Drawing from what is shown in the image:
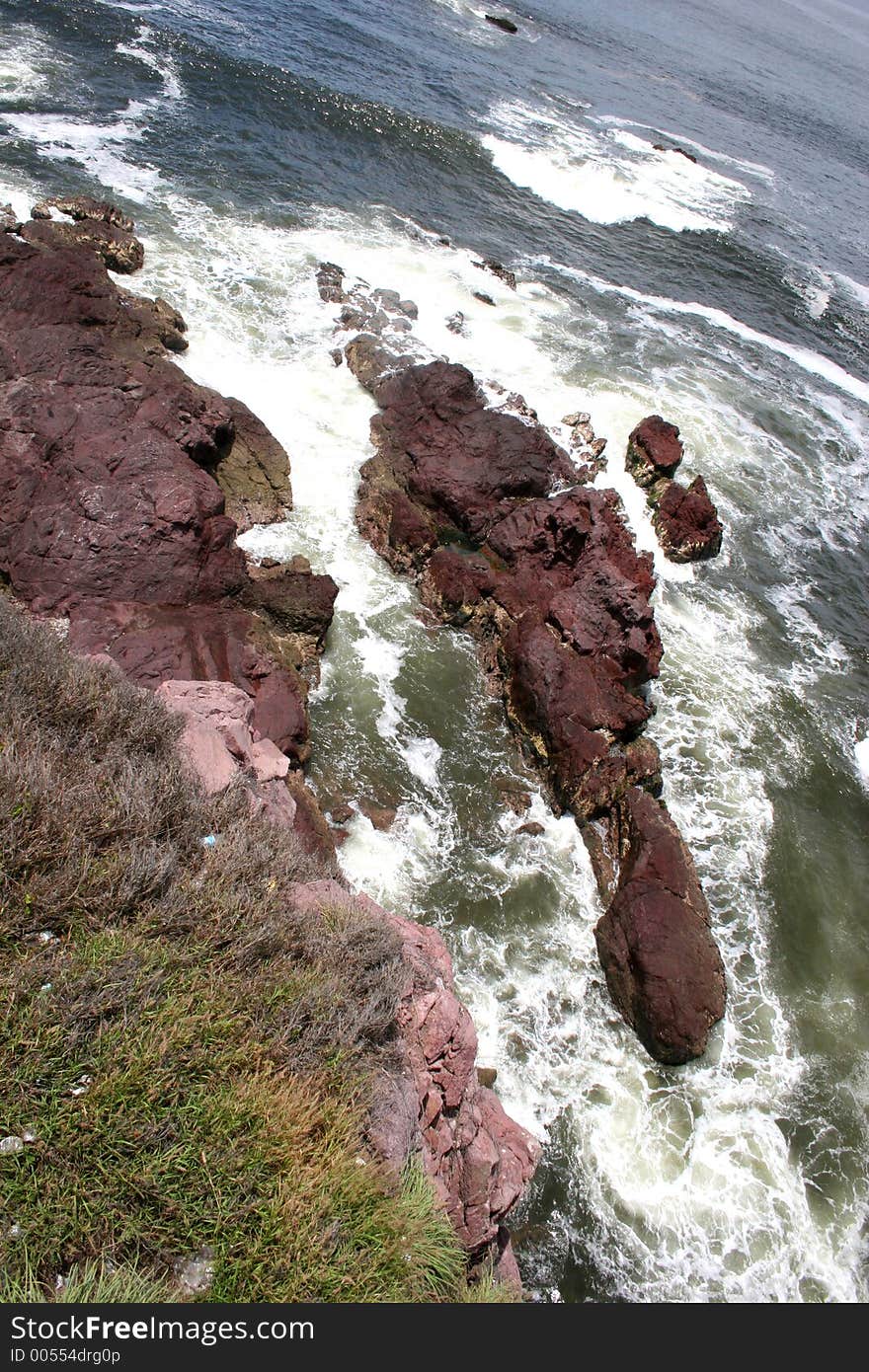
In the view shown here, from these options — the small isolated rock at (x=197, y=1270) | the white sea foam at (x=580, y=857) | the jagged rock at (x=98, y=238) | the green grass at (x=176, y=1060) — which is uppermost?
the green grass at (x=176, y=1060)

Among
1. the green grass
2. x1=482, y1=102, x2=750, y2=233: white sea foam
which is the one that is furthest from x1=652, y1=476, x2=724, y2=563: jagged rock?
x1=482, y1=102, x2=750, y2=233: white sea foam

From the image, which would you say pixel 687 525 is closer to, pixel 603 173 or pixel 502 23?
pixel 603 173

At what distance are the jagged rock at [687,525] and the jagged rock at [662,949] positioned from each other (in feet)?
27.8

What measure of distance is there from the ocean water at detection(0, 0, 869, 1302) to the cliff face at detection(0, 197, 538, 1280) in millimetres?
1325

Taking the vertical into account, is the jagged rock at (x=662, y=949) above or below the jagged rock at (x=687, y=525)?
below

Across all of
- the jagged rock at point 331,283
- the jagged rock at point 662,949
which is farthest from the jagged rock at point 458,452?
the jagged rock at point 662,949

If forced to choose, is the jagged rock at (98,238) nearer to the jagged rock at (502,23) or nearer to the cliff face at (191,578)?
the cliff face at (191,578)

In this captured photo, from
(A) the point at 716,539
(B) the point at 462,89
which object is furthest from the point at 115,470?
(B) the point at 462,89

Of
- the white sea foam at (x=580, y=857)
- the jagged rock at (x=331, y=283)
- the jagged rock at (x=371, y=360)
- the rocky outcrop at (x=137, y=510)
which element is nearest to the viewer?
the white sea foam at (x=580, y=857)

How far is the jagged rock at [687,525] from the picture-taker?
1772 cm

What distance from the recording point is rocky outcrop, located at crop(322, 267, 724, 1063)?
10.4 meters

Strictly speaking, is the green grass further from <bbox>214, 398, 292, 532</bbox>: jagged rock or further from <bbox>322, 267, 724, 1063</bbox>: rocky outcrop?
<bbox>214, 398, 292, 532</bbox>: jagged rock

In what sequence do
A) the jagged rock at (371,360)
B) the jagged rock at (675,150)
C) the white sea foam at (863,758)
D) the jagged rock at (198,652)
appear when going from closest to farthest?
the jagged rock at (198,652) < the white sea foam at (863,758) < the jagged rock at (371,360) < the jagged rock at (675,150)

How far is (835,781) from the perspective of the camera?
47.4ft
